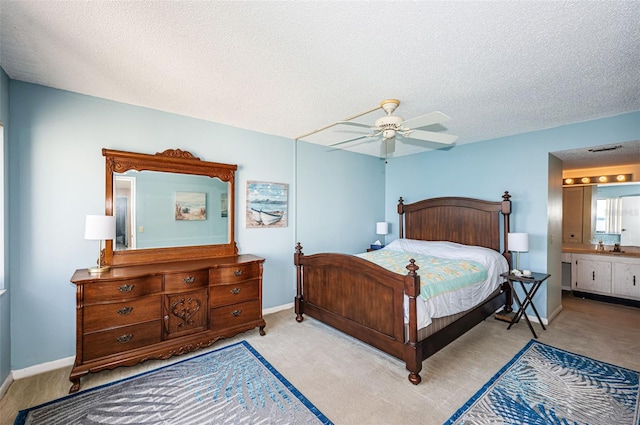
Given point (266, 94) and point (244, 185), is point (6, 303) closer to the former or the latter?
point (244, 185)

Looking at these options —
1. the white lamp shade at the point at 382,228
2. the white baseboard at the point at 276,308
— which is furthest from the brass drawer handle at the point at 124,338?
the white lamp shade at the point at 382,228

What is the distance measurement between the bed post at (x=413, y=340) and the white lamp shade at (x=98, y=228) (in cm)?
276

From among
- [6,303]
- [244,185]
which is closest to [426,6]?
[244,185]

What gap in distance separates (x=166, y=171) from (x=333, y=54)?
7.53 feet

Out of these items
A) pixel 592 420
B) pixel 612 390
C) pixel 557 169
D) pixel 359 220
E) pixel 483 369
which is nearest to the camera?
pixel 592 420

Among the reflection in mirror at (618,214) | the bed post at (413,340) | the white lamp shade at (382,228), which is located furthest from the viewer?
the white lamp shade at (382,228)

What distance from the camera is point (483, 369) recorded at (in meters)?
2.58

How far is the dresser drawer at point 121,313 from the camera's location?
7.64 feet

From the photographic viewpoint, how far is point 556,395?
2215 millimetres

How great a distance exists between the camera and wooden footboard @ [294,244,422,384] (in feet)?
7.94

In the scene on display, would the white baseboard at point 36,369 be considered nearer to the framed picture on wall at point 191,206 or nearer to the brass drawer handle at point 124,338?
the brass drawer handle at point 124,338

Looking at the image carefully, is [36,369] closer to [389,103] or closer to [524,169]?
[389,103]

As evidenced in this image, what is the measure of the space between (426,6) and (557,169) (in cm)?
399

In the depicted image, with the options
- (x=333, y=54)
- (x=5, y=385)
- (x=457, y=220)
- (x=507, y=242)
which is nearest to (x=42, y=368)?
(x=5, y=385)
